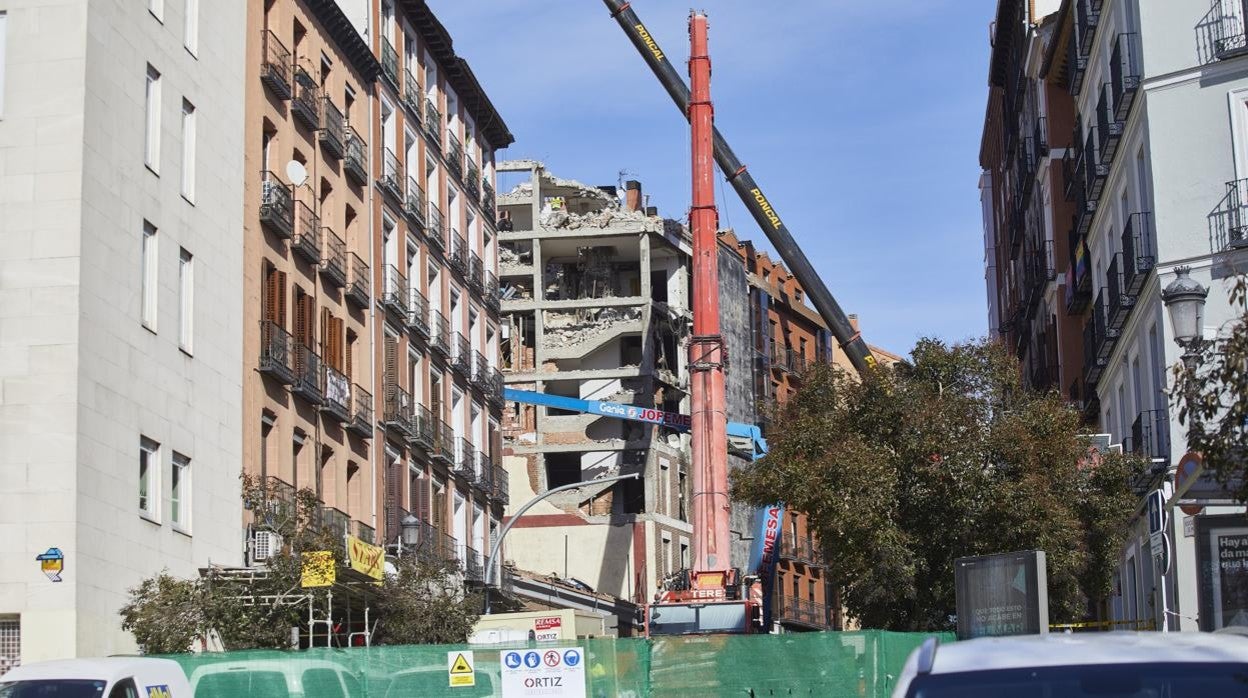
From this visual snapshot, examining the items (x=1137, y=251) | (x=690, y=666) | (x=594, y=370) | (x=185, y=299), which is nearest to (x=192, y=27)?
(x=185, y=299)

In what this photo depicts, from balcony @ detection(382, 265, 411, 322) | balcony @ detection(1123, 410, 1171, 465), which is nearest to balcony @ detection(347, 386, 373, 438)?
balcony @ detection(382, 265, 411, 322)

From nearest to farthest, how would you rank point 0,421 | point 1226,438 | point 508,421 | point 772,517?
point 1226,438
point 0,421
point 772,517
point 508,421

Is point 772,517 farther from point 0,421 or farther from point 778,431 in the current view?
point 0,421

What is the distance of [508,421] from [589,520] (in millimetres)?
5982

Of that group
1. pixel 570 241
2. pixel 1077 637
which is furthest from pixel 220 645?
pixel 570 241

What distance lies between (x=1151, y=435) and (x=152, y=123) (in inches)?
814

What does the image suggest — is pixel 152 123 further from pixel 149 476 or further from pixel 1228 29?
pixel 1228 29

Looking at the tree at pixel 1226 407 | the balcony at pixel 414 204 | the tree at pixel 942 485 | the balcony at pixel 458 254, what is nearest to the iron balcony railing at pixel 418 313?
the balcony at pixel 414 204

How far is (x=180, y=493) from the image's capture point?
3603 cm

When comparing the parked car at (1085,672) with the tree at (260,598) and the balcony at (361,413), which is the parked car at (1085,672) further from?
the balcony at (361,413)

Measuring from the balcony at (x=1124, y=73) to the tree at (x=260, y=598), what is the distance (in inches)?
669

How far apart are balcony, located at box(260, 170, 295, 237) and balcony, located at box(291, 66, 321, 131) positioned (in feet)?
6.79

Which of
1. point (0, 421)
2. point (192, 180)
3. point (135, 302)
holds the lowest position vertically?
point (0, 421)

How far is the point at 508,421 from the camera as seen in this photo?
86625mm
